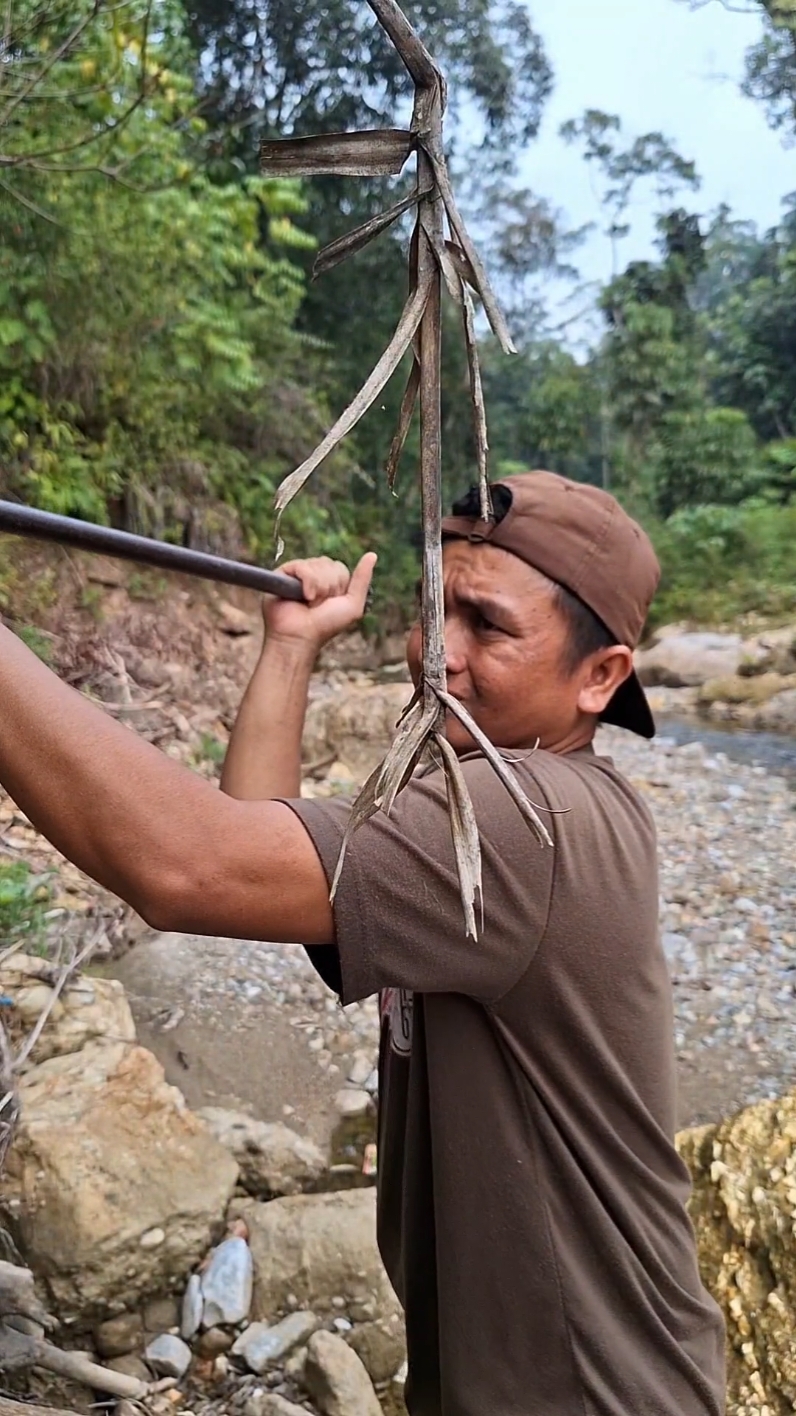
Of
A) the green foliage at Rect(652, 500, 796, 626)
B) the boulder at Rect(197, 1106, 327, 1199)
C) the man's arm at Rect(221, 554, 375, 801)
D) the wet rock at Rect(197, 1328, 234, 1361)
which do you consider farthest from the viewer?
the green foliage at Rect(652, 500, 796, 626)

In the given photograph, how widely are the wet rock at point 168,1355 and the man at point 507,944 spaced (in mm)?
1070

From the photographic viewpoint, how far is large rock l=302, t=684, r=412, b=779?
673cm

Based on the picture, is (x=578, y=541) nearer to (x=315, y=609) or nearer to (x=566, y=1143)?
(x=315, y=609)

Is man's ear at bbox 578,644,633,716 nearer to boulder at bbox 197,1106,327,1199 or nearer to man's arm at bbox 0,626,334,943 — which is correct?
man's arm at bbox 0,626,334,943

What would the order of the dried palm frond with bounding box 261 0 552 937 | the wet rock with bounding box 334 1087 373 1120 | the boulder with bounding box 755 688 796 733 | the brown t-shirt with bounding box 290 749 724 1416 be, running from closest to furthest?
1. the dried palm frond with bounding box 261 0 552 937
2. the brown t-shirt with bounding box 290 749 724 1416
3. the wet rock with bounding box 334 1087 373 1120
4. the boulder with bounding box 755 688 796 733

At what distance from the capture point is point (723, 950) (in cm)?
520

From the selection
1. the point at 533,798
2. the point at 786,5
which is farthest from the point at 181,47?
the point at 786,5

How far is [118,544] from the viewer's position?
122 centimetres

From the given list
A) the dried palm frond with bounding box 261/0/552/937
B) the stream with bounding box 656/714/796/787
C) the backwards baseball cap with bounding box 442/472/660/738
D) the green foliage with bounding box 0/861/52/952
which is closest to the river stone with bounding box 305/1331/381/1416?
the green foliage with bounding box 0/861/52/952

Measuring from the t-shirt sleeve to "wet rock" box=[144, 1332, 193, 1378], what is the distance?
1.81 m

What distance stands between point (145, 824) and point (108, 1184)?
1.92 m

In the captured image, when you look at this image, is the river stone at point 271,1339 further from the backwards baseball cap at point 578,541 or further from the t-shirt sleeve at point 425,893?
the backwards baseball cap at point 578,541

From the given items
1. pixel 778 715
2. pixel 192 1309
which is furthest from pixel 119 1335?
pixel 778 715

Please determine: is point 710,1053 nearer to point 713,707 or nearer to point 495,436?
point 713,707
